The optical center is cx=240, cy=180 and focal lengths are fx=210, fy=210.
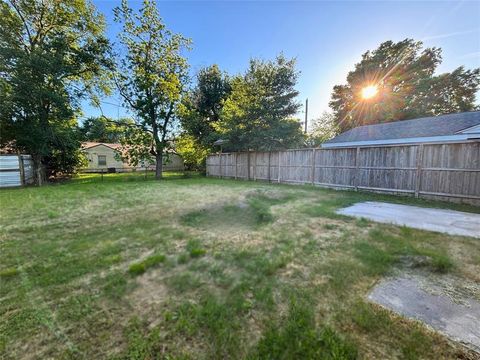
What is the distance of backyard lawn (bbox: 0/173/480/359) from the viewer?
1.39 meters

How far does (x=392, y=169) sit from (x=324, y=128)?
75.2 feet

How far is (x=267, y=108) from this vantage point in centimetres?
1240

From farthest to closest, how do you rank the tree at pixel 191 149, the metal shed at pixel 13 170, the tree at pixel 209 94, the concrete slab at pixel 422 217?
1. the tree at pixel 209 94
2. the tree at pixel 191 149
3. the metal shed at pixel 13 170
4. the concrete slab at pixel 422 217

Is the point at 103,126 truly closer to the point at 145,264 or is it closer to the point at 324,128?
→ the point at 145,264

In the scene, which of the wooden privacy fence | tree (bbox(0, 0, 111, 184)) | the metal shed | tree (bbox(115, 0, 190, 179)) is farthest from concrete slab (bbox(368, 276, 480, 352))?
the metal shed

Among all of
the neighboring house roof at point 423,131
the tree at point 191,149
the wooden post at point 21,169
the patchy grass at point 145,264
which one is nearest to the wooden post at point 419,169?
the neighboring house roof at point 423,131

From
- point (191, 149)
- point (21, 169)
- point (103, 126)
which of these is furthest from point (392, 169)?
point (21, 169)

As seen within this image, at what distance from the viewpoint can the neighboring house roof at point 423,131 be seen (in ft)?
31.3

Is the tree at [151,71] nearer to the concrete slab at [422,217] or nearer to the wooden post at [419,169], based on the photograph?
the concrete slab at [422,217]

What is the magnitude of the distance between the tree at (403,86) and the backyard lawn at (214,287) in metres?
22.4

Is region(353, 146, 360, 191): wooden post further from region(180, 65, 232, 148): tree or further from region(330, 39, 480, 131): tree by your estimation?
region(330, 39, 480, 131): tree

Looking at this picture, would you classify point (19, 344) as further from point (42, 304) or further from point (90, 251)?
point (90, 251)

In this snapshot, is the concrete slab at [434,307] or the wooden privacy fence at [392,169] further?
the wooden privacy fence at [392,169]

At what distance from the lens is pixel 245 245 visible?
10.1 feet
